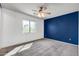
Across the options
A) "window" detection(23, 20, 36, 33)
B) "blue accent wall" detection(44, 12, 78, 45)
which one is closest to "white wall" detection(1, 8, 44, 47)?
"window" detection(23, 20, 36, 33)

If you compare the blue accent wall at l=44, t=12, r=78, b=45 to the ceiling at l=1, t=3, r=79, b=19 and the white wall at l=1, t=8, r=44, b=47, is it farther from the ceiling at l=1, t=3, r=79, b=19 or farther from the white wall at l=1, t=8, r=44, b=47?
the white wall at l=1, t=8, r=44, b=47

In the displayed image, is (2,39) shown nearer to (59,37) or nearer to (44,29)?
(44,29)

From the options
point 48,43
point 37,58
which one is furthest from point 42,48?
point 37,58

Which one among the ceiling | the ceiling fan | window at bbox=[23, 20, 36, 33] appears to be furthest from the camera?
window at bbox=[23, 20, 36, 33]

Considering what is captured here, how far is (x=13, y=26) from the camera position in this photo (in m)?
2.10

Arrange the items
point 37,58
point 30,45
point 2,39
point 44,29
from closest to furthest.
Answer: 1. point 37,58
2. point 2,39
3. point 30,45
4. point 44,29

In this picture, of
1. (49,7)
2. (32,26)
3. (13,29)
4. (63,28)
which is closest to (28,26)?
(32,26)

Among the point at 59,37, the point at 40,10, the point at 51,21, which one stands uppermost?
the point at 40,10

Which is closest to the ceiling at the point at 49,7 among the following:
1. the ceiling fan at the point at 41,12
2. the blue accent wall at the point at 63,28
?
the ceiling fan at the point at 41,12

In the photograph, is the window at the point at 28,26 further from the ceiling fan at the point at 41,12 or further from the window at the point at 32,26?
the ceiling fan at the point at 41,12

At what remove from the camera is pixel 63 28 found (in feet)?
7.67

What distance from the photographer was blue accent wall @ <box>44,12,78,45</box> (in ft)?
7.18

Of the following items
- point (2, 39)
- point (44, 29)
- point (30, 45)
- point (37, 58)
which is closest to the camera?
point (37, 58)

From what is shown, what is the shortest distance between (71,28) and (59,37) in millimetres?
371
